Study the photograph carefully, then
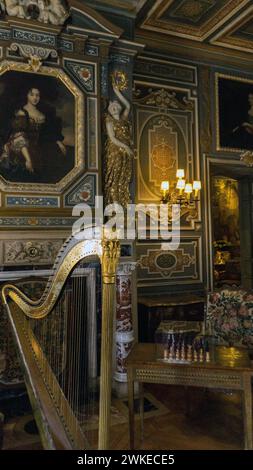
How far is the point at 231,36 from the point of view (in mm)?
5070

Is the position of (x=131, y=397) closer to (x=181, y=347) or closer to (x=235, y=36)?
(x=181, y=347)

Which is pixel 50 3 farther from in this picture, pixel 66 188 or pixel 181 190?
pixel 181 190

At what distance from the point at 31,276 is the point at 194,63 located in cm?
411

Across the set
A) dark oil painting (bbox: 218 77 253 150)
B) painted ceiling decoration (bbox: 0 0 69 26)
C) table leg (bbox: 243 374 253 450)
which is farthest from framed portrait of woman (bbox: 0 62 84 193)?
dark oil painting (bbox: 218 77 253 150)

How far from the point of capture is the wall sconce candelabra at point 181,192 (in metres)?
4.75

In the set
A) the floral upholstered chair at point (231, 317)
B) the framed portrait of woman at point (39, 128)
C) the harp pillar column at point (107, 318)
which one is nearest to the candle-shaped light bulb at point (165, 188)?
the framed portrait of woman at point (39, 128)

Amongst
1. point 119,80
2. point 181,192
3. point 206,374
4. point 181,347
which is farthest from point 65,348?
point 119,80

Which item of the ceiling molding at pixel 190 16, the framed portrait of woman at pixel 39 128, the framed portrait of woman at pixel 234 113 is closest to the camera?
the framed portrait of woman at pixel 39 128

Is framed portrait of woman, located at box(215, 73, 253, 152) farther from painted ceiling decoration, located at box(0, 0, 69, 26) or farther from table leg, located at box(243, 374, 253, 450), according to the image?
table leg, located at box(243, 374, 253, 450)

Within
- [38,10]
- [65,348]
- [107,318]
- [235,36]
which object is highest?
[235,36]

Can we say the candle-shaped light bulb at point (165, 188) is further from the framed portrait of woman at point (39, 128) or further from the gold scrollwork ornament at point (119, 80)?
the framed portrait of woman at point (39, 128)

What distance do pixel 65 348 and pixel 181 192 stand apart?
2.71 meters

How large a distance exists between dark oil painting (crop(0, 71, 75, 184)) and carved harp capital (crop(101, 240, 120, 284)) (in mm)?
2477

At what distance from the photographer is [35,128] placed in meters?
3.43
